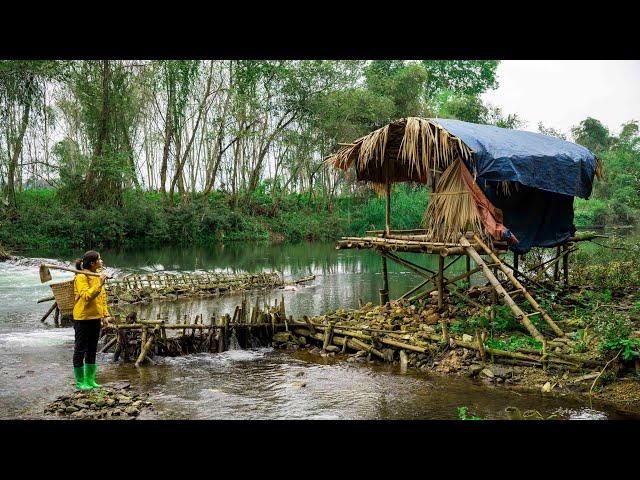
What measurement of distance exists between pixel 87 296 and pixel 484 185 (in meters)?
6.24

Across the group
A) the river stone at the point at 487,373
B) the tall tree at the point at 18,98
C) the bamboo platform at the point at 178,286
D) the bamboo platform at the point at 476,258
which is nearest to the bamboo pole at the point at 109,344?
the bamboo platform at the point at 178,286

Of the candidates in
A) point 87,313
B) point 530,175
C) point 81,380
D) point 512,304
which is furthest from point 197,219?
point 87,313

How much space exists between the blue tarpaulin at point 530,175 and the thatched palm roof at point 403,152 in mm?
258

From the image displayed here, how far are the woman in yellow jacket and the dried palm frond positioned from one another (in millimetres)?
5753

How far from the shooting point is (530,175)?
935 cm

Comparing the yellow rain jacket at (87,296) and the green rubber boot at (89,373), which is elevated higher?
the yellow rain jacket at (87,296)

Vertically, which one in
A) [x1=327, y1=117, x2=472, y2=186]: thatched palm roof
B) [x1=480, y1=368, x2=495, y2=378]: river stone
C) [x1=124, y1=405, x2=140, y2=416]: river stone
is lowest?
[x1=480, y1=368, x2=495, y2=378]: river stone

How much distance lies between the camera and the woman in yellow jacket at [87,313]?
6.25 meters

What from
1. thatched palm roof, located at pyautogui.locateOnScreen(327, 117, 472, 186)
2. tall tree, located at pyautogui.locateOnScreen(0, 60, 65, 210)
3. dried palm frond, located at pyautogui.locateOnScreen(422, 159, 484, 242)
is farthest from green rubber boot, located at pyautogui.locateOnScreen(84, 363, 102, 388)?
tall tree, located at pyautogui.locateOnScreen(0, 60, 65, 210)

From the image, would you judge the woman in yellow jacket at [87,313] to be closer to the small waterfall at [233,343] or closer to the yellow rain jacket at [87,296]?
the yellow rain jacket at [87,296]

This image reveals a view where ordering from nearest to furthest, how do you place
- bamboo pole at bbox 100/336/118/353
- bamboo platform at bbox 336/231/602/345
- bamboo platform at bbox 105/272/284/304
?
bamboo platform at bbox 336/231/602/345
bamboo pole at bbox 100/336/118/353
bamboo platform at bbox 105/272/284/304

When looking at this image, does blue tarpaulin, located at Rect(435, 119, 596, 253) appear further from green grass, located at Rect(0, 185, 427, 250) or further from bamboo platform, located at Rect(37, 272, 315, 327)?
green grass, located at Rect(0, 185, 427, 250)

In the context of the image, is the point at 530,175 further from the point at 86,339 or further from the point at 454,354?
the point at 86,339

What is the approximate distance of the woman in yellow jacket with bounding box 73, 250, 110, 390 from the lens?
20.5 feet
